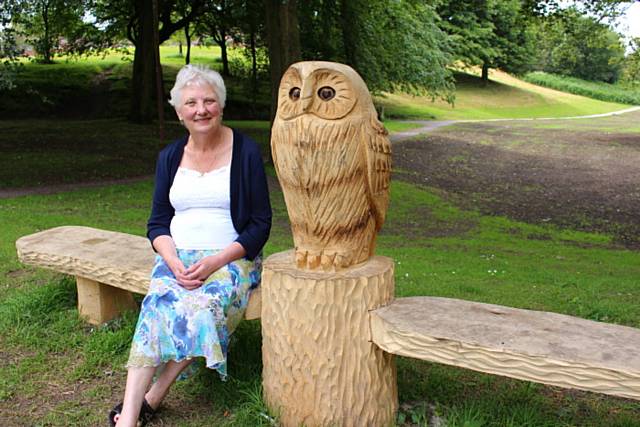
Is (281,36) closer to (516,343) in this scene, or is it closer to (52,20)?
(52,20)

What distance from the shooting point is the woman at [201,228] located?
2975 mm

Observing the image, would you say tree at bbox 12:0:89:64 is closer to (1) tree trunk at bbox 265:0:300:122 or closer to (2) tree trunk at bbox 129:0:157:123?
(2) tree trunk at bbox 129:0:157:123

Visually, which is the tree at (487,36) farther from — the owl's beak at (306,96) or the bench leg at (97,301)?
the owl's beak at (306,96)

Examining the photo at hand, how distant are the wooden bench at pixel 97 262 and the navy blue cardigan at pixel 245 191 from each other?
655 millimetres

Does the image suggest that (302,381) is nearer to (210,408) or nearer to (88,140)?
(210,408)

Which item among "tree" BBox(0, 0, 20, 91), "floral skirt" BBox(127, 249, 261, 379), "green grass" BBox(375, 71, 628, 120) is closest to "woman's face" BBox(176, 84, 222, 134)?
"floral skirt" BBox(127, 249, 261, 379)

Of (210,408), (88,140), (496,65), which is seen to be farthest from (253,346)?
(496,65)

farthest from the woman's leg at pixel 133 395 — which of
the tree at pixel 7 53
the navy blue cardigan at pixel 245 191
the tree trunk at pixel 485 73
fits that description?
the tree trunk at pixel 485 73

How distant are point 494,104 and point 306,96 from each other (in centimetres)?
3605

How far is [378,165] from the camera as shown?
301 cm

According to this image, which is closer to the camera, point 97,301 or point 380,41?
point 97,301

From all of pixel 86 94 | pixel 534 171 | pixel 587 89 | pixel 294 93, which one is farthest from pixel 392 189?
pixel 587 89

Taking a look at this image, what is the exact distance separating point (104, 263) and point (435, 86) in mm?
20955

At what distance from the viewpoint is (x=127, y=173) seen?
42.3 feet
